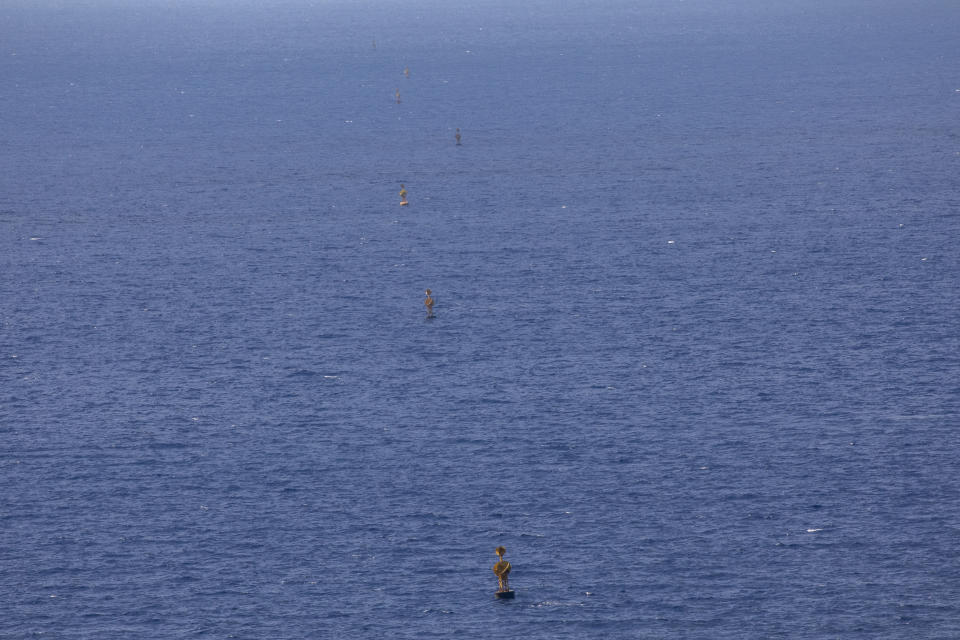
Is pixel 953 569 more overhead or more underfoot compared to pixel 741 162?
more underfoot

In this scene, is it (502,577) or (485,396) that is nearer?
(502,577)

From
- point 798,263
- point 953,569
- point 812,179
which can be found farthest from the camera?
point 812,179

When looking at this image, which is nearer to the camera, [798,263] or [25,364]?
[25,364]

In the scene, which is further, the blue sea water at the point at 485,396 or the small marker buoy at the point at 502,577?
the blue sea water at the point at 485,396

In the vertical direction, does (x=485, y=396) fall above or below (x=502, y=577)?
above

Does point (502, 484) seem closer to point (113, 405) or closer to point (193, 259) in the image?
point (113, 405)

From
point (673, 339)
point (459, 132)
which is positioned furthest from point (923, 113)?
point (673, 339)

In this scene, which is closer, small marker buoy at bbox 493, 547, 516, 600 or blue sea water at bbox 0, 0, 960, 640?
small marker buoy at bbox 493, 547, 516, 600

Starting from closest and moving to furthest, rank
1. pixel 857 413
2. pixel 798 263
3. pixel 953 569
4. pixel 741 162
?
pixel 953 569 < pixel 857 413 < pixel 798 263 < pixel 741 162
